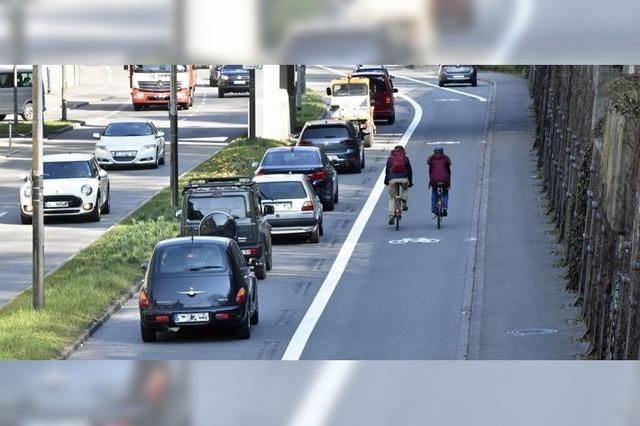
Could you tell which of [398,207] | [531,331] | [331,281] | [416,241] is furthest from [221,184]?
[531,331]

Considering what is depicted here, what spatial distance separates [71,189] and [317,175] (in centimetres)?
580

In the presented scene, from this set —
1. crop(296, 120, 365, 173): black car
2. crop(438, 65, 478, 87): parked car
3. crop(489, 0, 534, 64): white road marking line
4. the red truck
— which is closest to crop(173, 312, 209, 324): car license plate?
crop(489, 0, 534, 64): white road marking line

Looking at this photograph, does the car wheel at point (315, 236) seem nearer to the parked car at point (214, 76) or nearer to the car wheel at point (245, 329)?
the car wheel at point (245, 329)

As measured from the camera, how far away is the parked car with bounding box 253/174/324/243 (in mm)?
32438

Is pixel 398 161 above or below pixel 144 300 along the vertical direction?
above

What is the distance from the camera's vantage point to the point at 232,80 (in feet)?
253

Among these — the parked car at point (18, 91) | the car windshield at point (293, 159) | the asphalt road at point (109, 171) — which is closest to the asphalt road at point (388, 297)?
the car windshield at point (293, 159)

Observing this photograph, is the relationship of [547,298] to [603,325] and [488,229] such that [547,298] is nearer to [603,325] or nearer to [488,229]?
[603,325]

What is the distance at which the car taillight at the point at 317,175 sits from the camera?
123 ft

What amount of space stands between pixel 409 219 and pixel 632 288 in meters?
22.9

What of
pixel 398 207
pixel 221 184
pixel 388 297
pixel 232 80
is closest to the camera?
pixel 388 297

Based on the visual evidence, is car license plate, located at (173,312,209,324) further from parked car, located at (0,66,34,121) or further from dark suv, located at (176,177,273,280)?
parked car, located at (0,66,34,121)

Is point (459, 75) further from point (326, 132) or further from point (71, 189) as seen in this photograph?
point (71, 189)

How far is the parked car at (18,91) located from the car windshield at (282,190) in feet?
113
